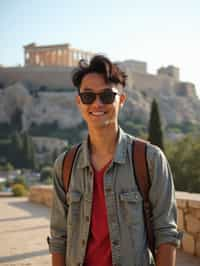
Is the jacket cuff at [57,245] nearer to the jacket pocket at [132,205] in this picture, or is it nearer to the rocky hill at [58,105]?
the jacket pocket at [132,205]

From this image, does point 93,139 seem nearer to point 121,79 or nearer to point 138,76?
point 121,79

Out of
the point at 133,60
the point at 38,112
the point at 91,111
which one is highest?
the point at 133,60

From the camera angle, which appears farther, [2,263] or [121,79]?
[2,263]

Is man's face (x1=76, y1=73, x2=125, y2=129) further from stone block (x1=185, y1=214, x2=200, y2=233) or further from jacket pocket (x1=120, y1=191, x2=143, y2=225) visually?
stone block (x1=185, y1=214, x2=200, y2=233)

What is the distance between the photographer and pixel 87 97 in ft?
5.17

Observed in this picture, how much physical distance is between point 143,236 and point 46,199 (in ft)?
20.7

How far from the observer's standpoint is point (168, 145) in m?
20.0

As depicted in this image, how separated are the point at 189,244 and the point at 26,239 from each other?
190cm

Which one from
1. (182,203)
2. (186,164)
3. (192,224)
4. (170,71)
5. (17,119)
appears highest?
(170,71)

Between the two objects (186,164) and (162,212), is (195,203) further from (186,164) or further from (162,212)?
(186,164)

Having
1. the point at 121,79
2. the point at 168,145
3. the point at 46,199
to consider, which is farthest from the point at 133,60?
the point at 121,79

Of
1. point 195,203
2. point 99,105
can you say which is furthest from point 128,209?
point 195,203

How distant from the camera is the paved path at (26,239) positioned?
3.66 meters

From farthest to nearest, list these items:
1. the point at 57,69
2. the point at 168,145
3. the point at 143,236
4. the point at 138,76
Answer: the point at 138,76
the point at 57,69
the point at 168,145
the point at 143,236
